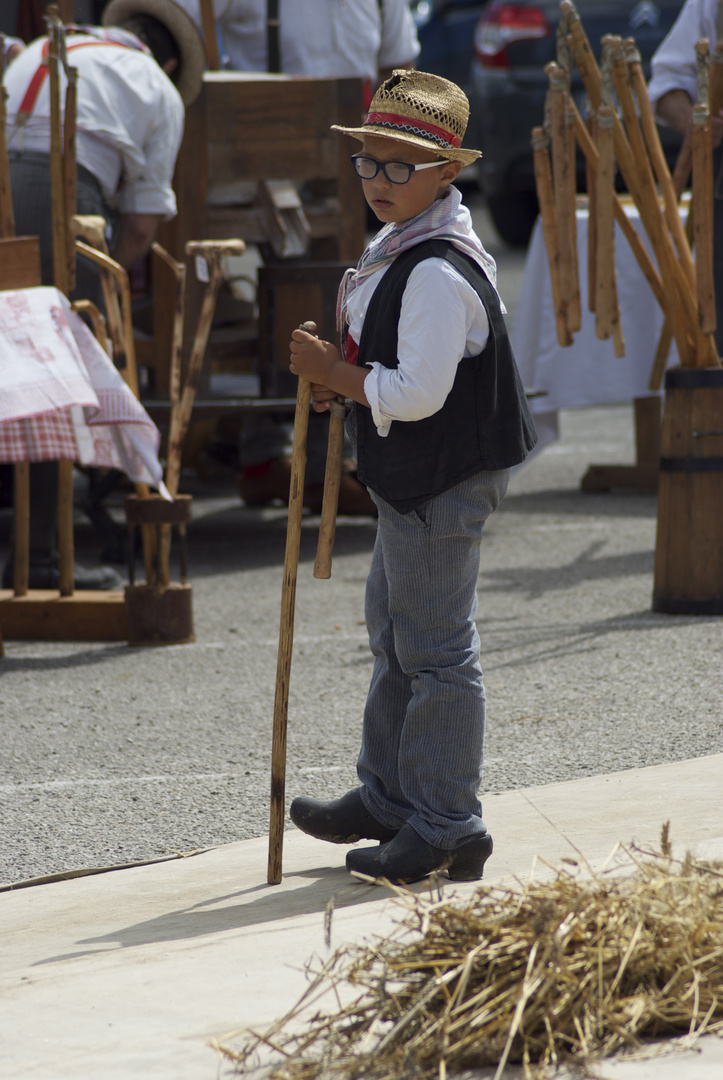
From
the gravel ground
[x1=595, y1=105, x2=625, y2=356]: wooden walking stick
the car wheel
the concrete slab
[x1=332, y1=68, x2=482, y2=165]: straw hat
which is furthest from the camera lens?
the car wheel

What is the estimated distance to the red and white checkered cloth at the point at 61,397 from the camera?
154 inches

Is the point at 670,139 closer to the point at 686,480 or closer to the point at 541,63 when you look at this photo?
the point at 541,63

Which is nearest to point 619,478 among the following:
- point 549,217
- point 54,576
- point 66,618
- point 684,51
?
point 684,51

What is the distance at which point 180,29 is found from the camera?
549 cm

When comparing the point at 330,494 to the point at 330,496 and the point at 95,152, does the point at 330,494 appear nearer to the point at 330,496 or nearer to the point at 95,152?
the point at 330,496

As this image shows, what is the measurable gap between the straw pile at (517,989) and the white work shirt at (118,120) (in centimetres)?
352

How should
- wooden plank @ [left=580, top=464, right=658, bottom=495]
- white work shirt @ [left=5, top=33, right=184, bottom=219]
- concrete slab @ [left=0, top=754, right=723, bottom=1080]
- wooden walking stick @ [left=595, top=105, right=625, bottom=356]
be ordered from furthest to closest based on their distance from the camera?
wooden plank @ [left=580, top=464, right=658, bottom=495] < white work shirt @ [left=5, top=33, right=184, bottom=219] < wooden walking stick @ [left=595, top=105, right=625, bottom=356] < concrete slab @ [left=0, top=754, right=723, bottom=1080]

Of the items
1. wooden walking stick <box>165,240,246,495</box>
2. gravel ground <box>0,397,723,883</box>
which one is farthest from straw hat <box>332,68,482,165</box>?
wooden walking stick <box>165,240,246,495</box>

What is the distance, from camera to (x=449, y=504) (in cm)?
248

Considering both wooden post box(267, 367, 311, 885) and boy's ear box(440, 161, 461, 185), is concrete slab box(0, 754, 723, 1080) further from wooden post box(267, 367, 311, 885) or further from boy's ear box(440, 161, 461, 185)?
boy's ear box(440, 161, 461, 185)

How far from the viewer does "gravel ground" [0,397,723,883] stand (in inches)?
122

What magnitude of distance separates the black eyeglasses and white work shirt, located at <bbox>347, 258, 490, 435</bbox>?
16 cm

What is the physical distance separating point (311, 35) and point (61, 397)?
335 cm

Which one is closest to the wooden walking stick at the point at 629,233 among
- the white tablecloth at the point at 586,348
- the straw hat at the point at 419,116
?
the white tablecloth at the point at 586,348
